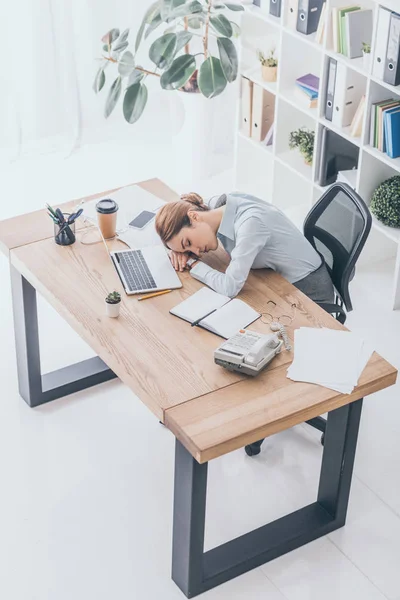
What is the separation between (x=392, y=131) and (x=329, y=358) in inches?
64.7

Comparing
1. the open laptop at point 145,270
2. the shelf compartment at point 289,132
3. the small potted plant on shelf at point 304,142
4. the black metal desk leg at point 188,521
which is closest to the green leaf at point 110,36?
the shelf compartment at point 289,132

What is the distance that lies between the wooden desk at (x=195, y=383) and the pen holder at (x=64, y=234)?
0.03m

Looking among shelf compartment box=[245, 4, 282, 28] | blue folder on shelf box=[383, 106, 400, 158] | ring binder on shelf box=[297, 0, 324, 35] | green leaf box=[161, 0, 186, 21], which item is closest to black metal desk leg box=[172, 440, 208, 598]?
blue folder on shelf box=[383, 106, 400, 158]

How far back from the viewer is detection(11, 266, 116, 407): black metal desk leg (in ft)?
11.7

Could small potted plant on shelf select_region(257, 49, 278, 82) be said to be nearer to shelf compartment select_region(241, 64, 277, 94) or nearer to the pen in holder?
shelf compartment select_region(241, 64, 277, 94)

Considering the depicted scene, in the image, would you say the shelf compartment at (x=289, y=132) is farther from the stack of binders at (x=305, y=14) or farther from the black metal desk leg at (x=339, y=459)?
the black metal desk leg at (x=339, y=459)

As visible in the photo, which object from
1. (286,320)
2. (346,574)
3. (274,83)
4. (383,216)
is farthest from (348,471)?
(274,83)

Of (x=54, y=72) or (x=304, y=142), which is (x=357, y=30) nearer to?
(x=304, y=142)

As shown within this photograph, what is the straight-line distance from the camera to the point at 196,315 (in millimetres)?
3090

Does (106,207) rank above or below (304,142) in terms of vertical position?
above

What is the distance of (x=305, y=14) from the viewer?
4469 millimetres

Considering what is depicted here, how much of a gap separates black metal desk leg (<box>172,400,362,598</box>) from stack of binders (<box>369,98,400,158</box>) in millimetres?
1663

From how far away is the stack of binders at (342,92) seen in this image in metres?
4.35

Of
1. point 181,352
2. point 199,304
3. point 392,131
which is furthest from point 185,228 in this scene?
point 392,131
